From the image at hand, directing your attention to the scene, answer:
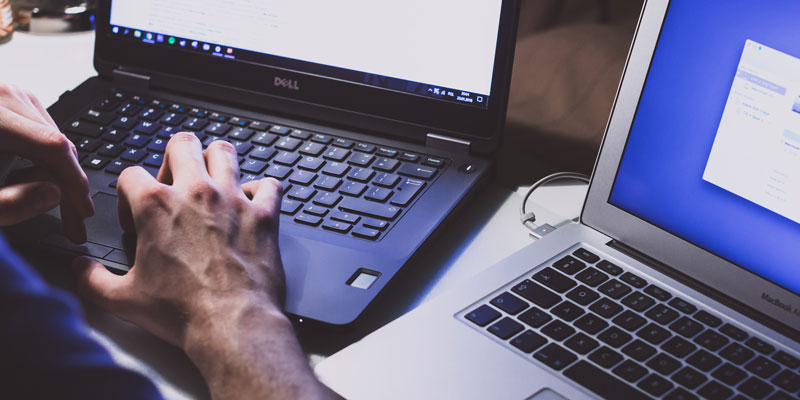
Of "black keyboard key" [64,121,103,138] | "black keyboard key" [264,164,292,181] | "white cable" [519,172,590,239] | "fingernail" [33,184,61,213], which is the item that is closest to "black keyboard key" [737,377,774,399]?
"white cable" [519,172,590,239]

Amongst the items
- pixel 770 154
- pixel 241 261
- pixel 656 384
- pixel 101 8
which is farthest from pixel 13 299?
pixel 101 8

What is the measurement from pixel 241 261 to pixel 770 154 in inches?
17.1

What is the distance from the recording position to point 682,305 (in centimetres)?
64

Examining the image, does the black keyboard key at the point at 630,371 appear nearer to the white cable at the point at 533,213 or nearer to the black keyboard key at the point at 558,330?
the black keyboard key at the point at 558,330

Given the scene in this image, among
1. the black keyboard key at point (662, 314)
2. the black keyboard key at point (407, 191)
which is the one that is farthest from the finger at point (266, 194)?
the black keyboard key at point (662, 314)

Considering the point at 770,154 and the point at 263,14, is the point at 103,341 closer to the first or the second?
the point at 263,14

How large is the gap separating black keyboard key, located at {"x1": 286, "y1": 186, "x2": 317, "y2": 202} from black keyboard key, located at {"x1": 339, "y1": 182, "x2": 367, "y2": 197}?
3 cm

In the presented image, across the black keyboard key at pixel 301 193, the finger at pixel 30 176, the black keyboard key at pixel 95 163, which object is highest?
the black keyboard key at pixel 301 193

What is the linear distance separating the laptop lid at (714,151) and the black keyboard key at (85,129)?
21.9 inches

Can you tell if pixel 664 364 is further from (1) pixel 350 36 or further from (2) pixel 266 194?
(1) pixel 350 36

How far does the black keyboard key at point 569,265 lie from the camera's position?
2.22ft

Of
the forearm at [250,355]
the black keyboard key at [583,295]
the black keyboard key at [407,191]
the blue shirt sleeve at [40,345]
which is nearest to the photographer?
the blue shirt sleeve at [40,345]

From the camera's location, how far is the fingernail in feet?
2.13

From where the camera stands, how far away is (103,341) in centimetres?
62
